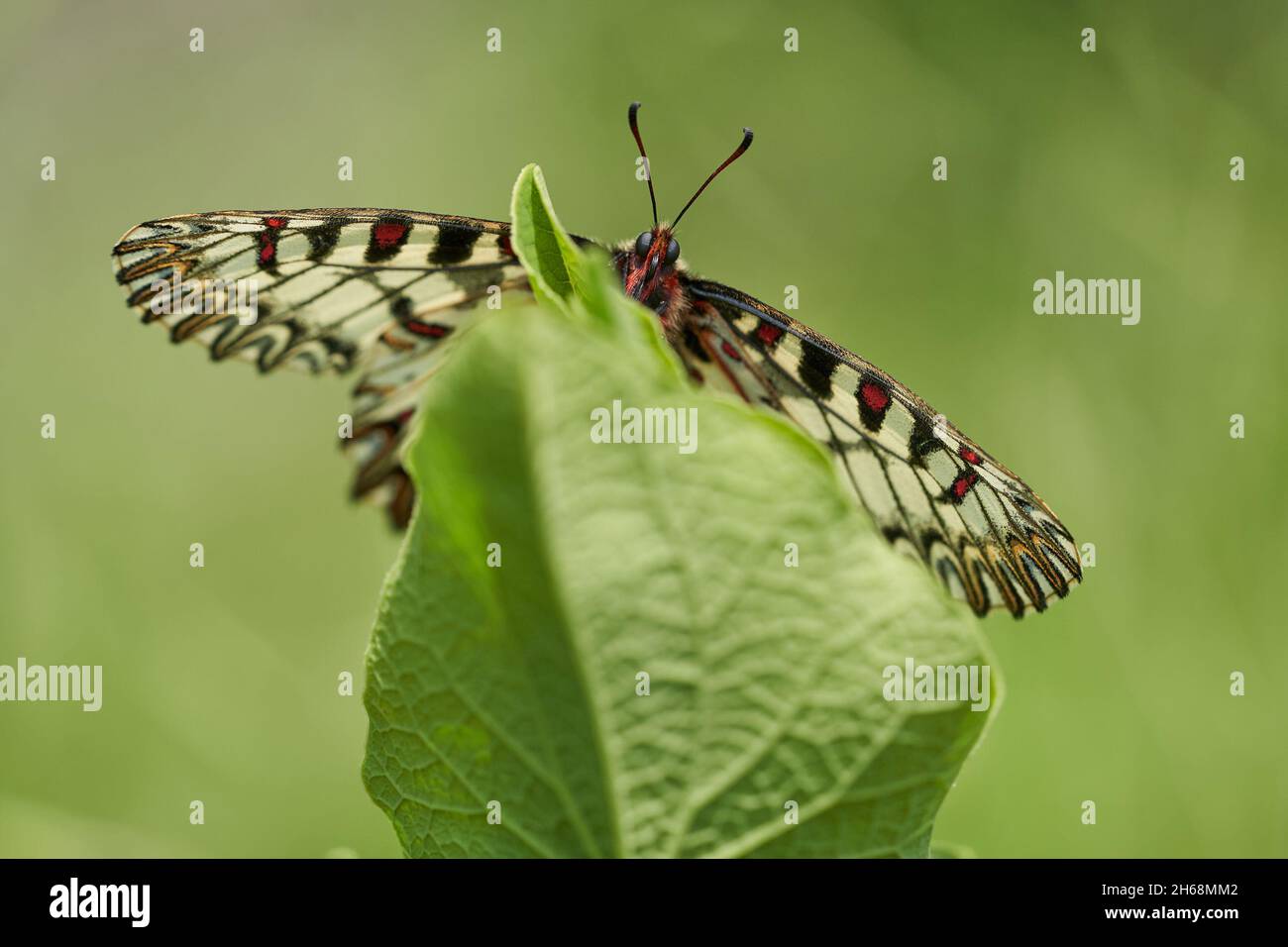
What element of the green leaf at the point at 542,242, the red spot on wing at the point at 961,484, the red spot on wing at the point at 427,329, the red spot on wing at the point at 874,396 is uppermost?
the red spot on wing at the point at 427,329

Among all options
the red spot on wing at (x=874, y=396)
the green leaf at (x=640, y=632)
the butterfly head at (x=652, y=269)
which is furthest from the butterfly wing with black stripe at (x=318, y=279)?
the green leaf at (x=640, y=632)

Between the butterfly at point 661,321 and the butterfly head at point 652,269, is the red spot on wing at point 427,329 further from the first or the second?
the butterfly head at point 652,269

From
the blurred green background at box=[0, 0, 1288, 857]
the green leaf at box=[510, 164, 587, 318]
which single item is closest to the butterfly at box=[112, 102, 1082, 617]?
the green leaf at box=[510, 164, 587, 318]

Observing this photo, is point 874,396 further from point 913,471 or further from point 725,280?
point 725,280

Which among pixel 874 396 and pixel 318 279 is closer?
pixel 874 396

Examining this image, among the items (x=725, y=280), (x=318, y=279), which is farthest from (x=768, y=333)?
(x=725, y=280)
